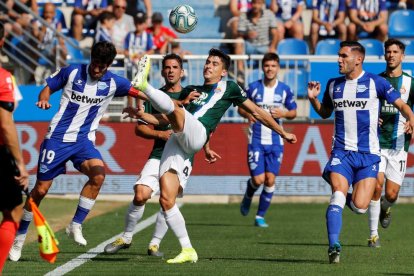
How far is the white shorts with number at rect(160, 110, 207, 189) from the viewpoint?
11312mm

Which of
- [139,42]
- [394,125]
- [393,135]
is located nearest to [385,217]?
[393,135]

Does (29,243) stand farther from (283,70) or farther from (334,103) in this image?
(283,70)

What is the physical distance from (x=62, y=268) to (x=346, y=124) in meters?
3.70

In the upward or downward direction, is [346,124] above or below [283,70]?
above

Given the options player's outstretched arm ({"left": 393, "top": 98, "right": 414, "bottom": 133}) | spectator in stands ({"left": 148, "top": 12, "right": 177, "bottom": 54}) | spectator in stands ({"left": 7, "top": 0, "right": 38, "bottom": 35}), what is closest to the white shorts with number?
player's outstretched arm ({"left": 393, "top": 98, "right": 414, "bottom": 133})

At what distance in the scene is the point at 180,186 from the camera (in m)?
11.8

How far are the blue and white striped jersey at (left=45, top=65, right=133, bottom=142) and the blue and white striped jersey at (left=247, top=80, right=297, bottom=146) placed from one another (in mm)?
5798

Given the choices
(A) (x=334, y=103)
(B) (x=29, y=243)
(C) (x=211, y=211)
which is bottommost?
(C) (x=211, y=211)

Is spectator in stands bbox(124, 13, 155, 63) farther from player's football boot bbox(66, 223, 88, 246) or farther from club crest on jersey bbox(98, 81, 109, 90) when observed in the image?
player's football boot bbox(66, 223, 88, 246)

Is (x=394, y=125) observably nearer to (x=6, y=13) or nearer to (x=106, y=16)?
(x=106, y=16)

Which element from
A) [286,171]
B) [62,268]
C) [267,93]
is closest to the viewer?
[62,268]

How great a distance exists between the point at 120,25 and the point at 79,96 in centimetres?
1271

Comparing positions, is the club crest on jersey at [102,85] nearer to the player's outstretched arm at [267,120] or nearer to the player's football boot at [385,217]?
the player's outstretched arm at [267,120]

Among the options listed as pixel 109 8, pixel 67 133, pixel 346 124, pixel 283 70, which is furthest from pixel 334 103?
pixel 109 8
